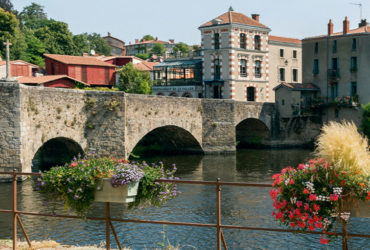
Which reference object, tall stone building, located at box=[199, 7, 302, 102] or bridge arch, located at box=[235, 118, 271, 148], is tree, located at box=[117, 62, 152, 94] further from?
bridge arch, located at box=[235, 118, 271, 148]

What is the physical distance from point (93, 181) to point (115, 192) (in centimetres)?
34

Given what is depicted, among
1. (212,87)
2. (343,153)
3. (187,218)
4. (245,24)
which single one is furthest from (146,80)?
(343,153)

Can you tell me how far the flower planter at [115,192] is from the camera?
6.92 meters

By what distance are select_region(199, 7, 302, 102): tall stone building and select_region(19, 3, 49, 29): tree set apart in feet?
195

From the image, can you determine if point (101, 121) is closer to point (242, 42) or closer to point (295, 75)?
point (242, 42)

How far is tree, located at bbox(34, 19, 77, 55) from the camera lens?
225 feet

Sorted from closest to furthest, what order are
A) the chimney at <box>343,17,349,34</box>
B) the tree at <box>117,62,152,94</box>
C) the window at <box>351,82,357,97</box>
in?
the window at <box>351,82,357,97</box> < the chimney at <box>343,17,349,34</box> < the tree at <box>117,62,152,94</box>

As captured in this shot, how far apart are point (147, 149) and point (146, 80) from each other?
45.0 ft

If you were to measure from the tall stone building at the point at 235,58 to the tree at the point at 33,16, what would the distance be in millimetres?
59390

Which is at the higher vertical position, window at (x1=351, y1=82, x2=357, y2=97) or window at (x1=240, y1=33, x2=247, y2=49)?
window at (x1=240, y1=33, x2=247, y2=49)

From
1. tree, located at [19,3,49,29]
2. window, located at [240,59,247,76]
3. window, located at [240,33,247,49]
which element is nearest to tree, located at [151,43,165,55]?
tree, located at [19,3,49,29]

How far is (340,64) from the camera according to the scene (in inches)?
1745

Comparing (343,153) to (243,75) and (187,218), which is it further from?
(243,75)

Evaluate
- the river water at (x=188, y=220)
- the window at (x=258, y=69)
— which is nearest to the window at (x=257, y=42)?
the window at (x=258, y=69)
